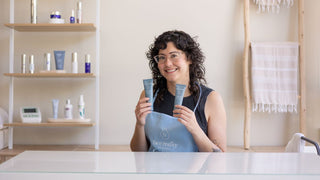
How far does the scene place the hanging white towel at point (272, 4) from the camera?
2926 mm

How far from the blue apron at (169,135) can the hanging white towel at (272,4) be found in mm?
1867

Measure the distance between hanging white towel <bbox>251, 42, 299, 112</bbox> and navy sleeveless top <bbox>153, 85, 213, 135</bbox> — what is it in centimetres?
137

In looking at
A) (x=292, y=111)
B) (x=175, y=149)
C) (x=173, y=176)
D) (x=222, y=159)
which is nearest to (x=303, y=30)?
(x=292, y=111)

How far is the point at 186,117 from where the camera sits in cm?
124

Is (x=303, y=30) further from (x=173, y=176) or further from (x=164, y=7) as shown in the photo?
(x=173, y=176)

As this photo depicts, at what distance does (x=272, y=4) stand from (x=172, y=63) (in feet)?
5.78

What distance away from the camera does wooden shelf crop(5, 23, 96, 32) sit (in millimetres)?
2711

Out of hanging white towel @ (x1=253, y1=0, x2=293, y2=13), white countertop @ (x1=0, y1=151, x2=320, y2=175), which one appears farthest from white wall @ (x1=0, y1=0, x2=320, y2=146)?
white countertop @ (x1=0, y1=151, x2=320, y2=175)

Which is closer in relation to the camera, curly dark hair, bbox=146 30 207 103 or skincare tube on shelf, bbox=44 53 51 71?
curly dark hair, bbox=146 30 207 103

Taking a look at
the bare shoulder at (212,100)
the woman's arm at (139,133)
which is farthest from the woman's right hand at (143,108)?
the bare shoulder at (212,100)

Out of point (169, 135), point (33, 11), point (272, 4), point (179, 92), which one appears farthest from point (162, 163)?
point (272, 4)

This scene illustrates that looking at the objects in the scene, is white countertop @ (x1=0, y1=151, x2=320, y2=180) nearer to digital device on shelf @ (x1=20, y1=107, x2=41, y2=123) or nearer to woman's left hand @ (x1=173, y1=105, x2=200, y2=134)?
woman's left hand @ (x1=173, y1=105, x2=200, y2=134)

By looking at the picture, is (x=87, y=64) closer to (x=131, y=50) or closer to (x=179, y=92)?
(x=131, y=50)

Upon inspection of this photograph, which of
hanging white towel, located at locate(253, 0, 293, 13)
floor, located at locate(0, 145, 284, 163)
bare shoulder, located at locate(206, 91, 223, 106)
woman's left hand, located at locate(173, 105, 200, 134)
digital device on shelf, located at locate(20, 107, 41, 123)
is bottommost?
floor, located at locate(0, 145, 284, 163)
